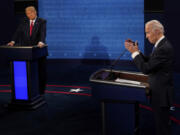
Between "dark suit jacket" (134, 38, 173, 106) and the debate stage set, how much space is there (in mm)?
95

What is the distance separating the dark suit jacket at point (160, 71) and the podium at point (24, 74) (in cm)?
223

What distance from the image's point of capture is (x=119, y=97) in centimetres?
284

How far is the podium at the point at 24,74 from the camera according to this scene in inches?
178

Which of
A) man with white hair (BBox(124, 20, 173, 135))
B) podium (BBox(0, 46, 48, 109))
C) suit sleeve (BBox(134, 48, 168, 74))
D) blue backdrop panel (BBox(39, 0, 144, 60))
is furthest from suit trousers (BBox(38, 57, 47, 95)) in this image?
blue backdrop panel (BBox(39, 0, 144, 60))

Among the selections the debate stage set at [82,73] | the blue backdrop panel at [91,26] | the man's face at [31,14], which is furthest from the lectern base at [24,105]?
the blue backdrop panel at [91,26]

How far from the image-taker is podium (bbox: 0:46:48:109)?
4.53 meters

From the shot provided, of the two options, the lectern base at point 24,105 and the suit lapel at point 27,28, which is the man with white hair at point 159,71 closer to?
the lectern base at point 24,105

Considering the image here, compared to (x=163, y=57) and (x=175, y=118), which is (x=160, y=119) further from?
(x=175, y=118)

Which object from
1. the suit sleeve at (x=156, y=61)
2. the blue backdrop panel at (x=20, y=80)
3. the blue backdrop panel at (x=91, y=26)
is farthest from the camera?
the blue backdrop panel at (x=91, y=26)

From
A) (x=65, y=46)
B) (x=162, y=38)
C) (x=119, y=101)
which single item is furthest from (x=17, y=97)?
(x=65, y=46)

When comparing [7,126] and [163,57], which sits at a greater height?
[163,57]

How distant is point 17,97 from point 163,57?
2.84 metres

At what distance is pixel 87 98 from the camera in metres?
5.32

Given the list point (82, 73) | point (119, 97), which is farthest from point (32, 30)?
point (82, 73)
